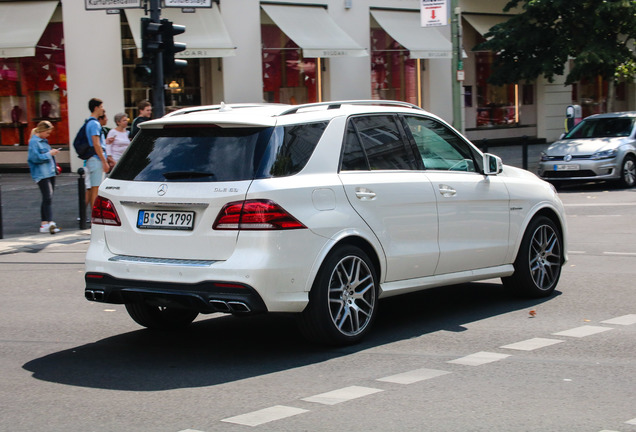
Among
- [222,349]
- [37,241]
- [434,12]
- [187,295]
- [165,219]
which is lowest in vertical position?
[222,349]

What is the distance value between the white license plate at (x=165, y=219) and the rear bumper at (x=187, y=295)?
14.9 inches

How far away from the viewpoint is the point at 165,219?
651 cm

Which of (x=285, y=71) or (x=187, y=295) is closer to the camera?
(x=187, y=295)

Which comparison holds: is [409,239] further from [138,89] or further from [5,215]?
[138,89]

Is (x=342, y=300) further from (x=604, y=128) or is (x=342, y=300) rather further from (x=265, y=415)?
(x=604, y=128)

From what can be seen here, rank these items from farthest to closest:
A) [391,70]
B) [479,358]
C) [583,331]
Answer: [391,70] < [583,331] < [479,358]

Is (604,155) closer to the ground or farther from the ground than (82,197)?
farther from the ground

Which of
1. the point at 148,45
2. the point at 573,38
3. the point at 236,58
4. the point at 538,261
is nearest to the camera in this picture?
the point at 538,261

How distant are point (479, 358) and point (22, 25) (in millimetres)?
19858

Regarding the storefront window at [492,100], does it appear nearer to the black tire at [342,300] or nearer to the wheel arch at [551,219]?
the wheel arch at [551,219]

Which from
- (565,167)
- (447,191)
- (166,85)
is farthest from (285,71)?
(447,191)

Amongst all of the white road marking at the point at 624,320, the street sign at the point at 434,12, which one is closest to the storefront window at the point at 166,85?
the street sign at the point at 434,12

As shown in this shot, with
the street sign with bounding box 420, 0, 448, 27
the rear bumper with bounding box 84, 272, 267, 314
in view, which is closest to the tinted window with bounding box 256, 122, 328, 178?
the rear bumper with bounding box 84, 272, 267, 314

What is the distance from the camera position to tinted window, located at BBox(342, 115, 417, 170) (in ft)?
23.0
